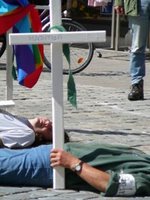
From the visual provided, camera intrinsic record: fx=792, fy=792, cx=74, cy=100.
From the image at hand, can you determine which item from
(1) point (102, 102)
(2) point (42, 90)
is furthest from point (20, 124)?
(2) point (42, 90)

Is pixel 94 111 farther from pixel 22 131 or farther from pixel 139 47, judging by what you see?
pixel 22 131

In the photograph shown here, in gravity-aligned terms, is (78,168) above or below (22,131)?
below

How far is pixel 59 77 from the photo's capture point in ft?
17.0

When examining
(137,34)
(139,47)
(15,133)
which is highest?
(137,34)

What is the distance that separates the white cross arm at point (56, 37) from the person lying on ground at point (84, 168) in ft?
2.43

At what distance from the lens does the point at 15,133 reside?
5488 millimetres

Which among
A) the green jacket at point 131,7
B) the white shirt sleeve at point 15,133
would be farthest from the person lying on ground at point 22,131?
the green jacket at point 131,7

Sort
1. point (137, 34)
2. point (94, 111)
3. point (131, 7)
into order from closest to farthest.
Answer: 1. point (94, 111)
2. point (131, 7)
3. point (137, 34)

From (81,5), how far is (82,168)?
577 inches

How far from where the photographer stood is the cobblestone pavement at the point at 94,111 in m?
5.28

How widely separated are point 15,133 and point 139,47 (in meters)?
4.23

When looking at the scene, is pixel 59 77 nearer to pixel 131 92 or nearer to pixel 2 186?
pixel 2 186

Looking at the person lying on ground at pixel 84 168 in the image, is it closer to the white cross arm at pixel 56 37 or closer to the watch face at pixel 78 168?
the watch face at pixel 78 168

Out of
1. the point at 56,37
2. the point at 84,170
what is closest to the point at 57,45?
the point at 56,37
